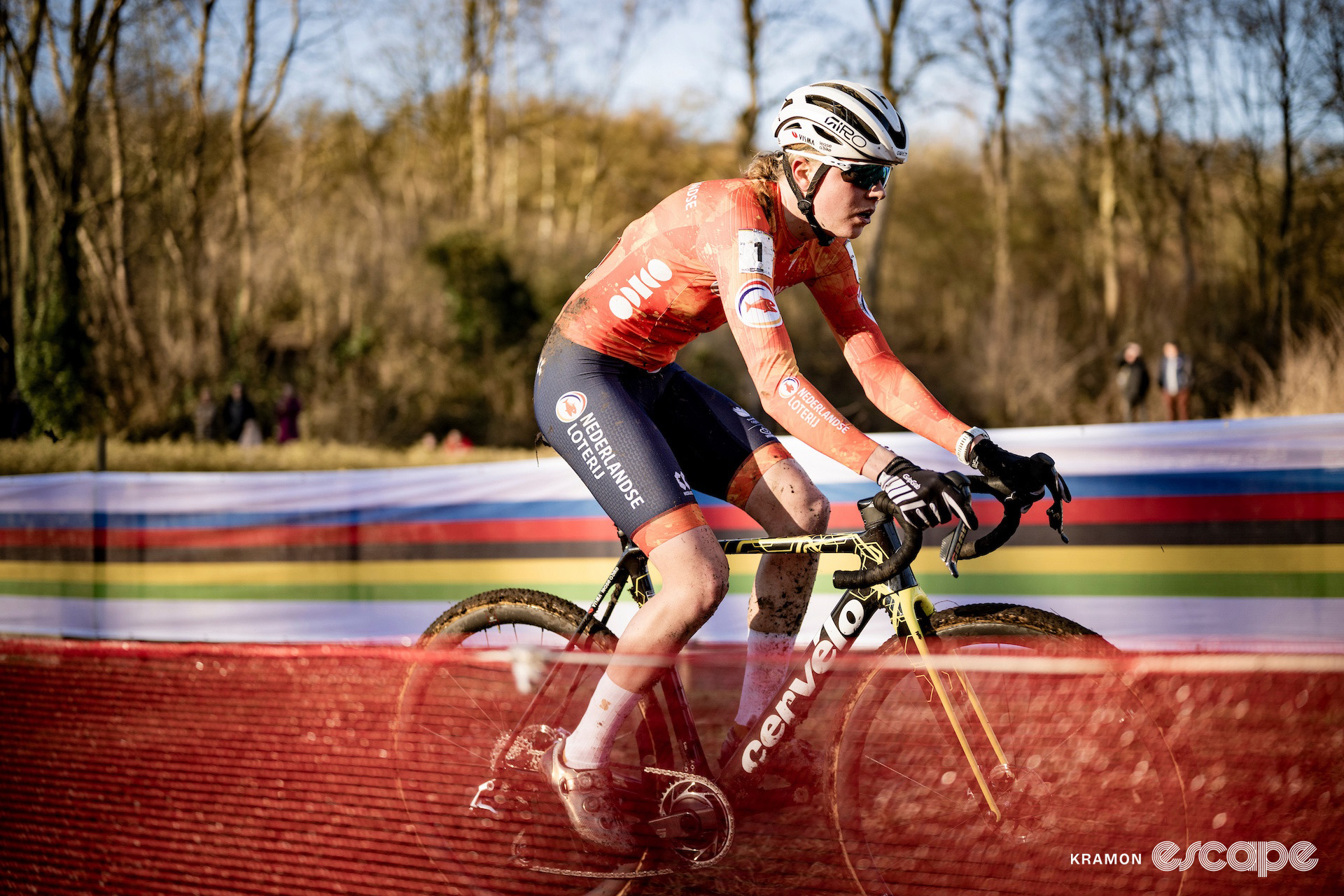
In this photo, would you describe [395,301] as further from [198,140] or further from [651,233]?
[651,233]

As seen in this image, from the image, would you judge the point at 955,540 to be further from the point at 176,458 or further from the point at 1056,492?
the point at 176,458

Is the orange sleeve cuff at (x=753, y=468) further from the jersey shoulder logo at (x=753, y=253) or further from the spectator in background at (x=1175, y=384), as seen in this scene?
the spectator in background at (x=1175, y=384)

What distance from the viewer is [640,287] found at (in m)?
2.80

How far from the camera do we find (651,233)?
110 inches

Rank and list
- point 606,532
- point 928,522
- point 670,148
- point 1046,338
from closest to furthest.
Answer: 1. point 928,522
2. point 606,532
3. point 1046,338
4. point 670,148

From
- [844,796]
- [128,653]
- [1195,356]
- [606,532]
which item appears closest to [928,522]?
[844,796]

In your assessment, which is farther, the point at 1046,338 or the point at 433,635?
the point at 1046,338

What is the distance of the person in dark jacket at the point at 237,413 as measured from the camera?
14625mm

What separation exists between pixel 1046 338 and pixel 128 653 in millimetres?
20406

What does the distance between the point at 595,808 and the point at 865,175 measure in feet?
5.51

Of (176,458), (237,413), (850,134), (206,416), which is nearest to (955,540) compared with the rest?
(850,134)

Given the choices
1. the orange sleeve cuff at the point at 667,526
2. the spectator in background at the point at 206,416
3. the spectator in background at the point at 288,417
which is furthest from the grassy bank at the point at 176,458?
the spectator in background at the point at 288,417

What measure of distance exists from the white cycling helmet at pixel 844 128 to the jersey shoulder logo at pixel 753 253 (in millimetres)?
186

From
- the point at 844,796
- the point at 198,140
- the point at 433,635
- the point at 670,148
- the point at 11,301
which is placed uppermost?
the point at 670,148
